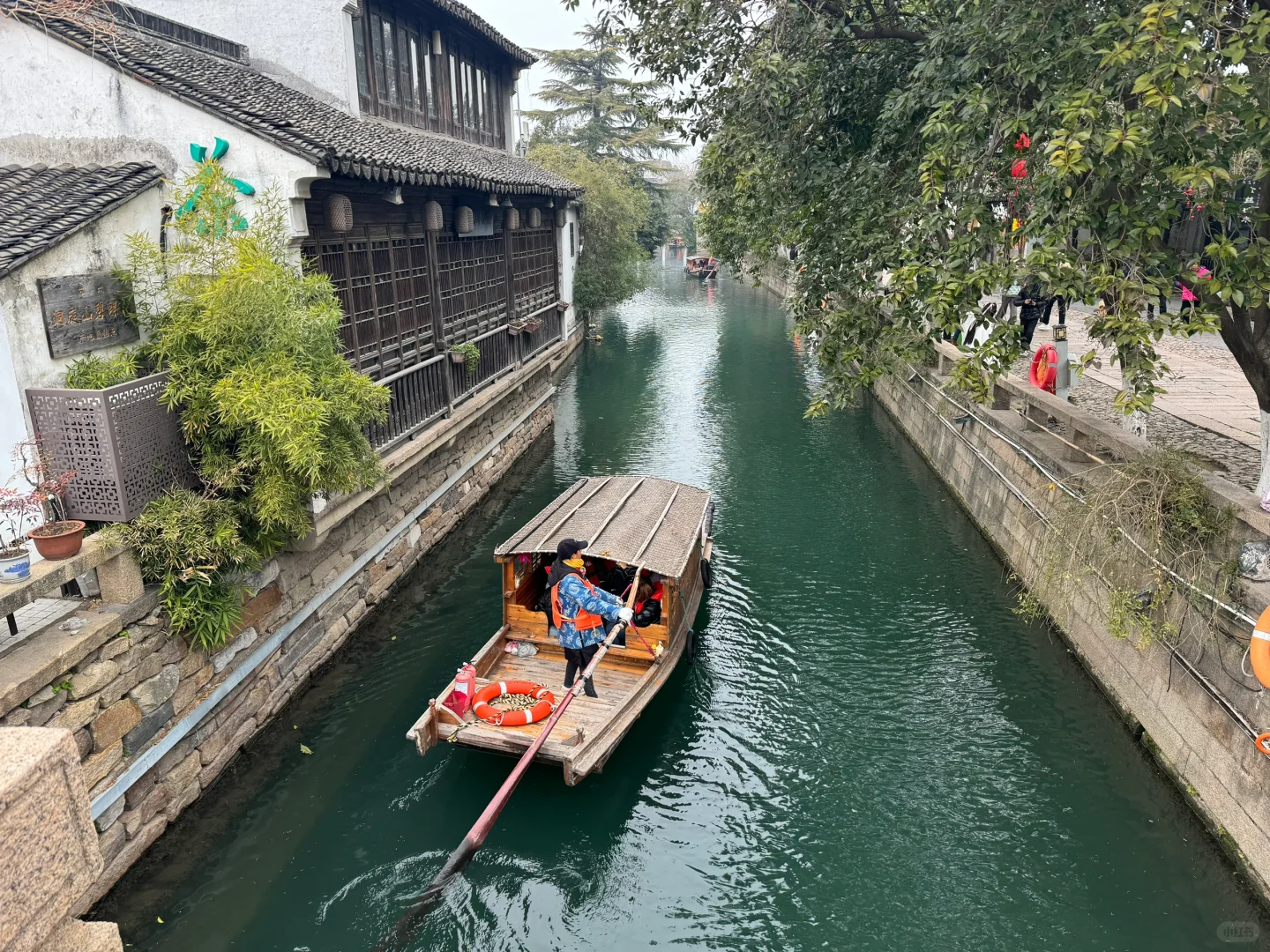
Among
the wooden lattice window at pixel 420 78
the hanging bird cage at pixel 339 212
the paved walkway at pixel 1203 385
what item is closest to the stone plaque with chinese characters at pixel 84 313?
the hanging bird cage at pixel 339 212

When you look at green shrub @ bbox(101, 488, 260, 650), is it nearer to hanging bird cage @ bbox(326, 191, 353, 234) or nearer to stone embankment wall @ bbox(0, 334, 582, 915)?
stone embankment wall @ bbox(0, 334, 582, 915)

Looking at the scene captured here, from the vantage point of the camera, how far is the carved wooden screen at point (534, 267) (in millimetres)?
17859

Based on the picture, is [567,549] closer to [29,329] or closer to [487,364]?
[29,329]

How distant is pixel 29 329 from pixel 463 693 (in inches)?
193

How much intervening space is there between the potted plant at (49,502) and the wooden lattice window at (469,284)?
269 inches

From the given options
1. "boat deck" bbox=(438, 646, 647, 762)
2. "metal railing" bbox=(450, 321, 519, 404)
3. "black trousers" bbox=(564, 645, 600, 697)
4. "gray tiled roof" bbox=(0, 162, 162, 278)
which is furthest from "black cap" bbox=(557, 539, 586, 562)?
"metal railing" bbox=(450, 321, 519, 404)

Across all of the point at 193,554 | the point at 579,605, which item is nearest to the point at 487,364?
the point at 579,605

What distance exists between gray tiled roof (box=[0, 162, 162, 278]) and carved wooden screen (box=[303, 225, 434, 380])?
190 cm

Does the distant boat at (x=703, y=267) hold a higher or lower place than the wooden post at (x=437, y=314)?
lower

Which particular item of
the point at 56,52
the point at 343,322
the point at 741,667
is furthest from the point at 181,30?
the point at 741,667

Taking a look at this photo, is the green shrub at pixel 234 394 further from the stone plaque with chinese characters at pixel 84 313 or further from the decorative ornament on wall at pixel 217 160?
the stone plaque with chinese characters at pixel 84 313

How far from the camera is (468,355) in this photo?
14.0 metres

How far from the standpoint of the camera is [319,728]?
31.1 ft

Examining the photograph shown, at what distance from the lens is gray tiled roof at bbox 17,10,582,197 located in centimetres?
871
